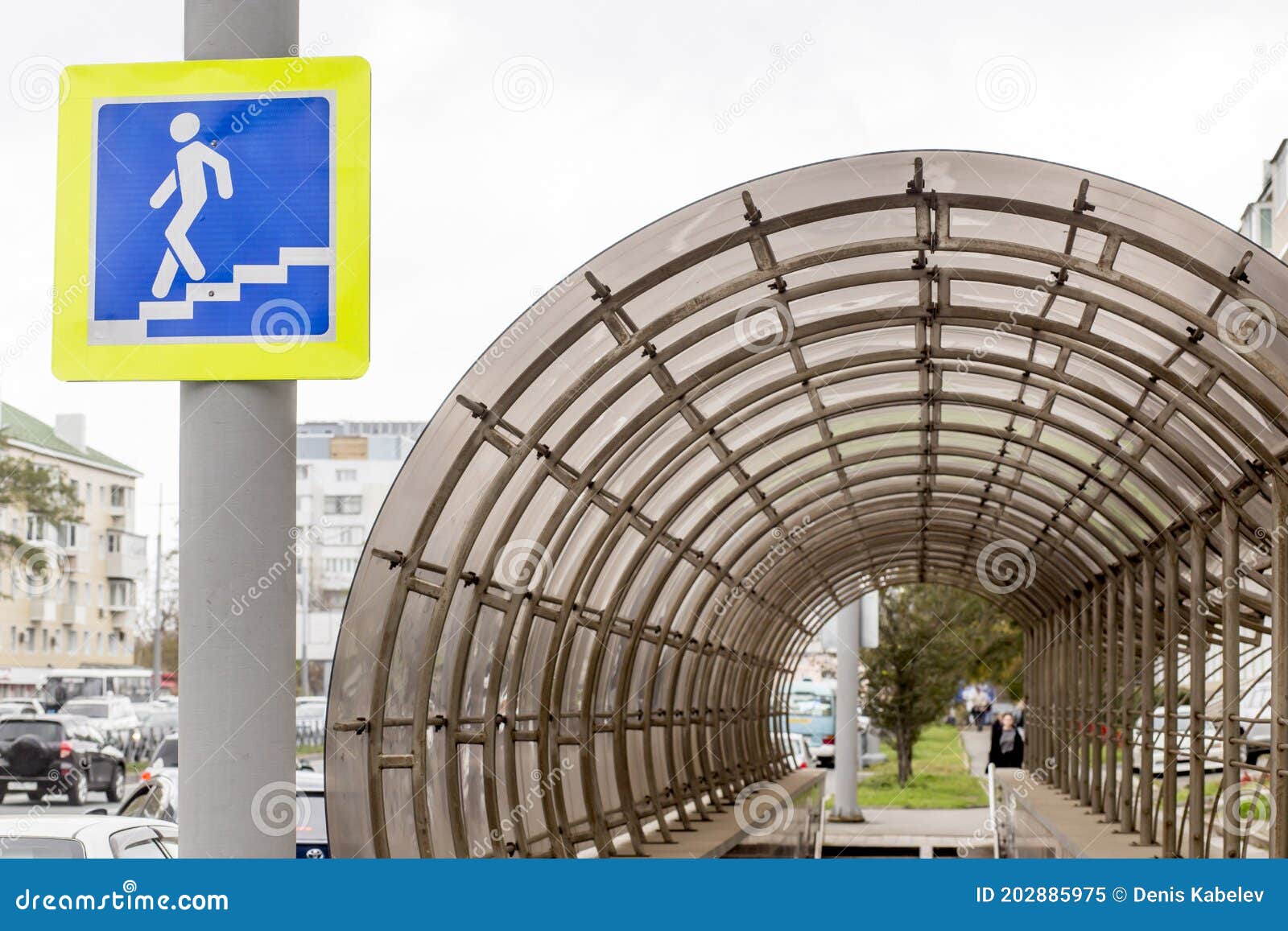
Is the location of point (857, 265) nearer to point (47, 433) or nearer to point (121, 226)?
point (121, 226)

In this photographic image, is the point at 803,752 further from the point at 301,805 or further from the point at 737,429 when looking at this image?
the point at 301,805

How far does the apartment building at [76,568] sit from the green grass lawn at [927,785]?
2769 centimetres

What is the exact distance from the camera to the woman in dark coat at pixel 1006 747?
31344 mm

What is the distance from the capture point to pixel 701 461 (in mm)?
15352

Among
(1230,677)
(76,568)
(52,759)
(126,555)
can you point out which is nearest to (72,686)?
(76,568)

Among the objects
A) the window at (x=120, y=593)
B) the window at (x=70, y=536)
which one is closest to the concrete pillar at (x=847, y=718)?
the window at (x=70, y=536)

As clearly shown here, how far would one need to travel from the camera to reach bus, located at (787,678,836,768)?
5081cm

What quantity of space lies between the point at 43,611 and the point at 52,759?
35414 millimetres

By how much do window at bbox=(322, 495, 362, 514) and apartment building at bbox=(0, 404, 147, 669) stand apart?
2465cm

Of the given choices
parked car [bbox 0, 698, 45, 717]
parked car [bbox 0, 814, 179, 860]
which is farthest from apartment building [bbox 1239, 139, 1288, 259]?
A: parked car [bbox 0, 698, 45, 717]

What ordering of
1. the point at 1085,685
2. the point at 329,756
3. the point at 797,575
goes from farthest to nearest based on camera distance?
the point at 797,575 → the point at 1085,685 → the point at 329,756

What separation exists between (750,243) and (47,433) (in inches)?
2099

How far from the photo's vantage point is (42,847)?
886cm

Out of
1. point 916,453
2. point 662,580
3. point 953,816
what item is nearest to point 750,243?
point 662,580
